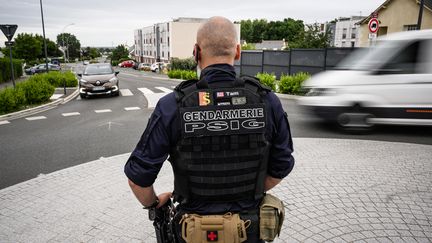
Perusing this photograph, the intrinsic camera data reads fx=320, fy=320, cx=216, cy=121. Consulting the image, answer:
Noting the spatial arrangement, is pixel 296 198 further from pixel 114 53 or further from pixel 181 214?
pixel 114 53

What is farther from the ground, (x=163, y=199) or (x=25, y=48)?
(x=25, y=48)

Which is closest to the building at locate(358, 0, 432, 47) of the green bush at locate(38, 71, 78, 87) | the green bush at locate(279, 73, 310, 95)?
the green bush at locate(279, 73, 310, 95)

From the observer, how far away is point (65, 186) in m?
5.07

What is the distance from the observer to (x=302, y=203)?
4.36 metres

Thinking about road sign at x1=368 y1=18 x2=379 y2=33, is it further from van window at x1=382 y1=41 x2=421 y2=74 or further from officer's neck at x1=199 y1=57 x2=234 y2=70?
officer's neck at x1=199 y1=57 x2=234 y2=70

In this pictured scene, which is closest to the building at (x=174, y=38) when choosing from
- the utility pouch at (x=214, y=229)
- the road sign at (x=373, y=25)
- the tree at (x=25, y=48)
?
the tree at (x=25, y=48)

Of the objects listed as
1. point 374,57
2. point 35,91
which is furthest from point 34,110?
point 374,57

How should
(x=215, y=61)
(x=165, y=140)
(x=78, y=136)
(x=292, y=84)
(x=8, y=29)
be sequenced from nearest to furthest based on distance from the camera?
(x=165, y=140)
(x=215, y=61)
(x=78, y=136)
(x=8, y=29)
(x=292, y=84)

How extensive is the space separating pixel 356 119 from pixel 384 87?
3.20 feet

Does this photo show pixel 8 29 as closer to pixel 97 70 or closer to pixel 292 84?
pixel 97 70

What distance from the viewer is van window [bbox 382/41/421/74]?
7.36 m

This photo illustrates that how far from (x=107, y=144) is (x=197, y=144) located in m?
6.18

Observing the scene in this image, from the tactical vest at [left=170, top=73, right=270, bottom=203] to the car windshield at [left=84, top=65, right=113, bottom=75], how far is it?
51.6 feet

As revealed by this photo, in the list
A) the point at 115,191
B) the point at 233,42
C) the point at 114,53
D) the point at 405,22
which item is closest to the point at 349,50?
the point at 115,191
